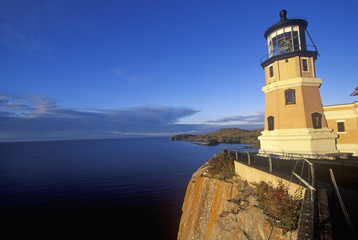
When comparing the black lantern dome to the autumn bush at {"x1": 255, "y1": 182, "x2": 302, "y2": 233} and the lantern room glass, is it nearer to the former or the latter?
the lantern room glass

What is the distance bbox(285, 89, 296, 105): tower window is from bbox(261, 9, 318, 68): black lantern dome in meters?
4.14

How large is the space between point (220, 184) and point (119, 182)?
101 feet

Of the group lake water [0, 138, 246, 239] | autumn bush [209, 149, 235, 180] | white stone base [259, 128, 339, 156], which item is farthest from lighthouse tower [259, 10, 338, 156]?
lake water [0, 138, 246, 239]

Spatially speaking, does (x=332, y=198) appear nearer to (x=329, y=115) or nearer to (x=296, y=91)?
(x=296, y=91)

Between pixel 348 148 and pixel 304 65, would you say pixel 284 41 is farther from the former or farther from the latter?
pixel 348 148

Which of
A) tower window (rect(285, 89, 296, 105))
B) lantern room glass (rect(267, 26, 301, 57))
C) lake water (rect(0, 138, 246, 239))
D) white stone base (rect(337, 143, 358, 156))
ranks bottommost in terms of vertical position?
lake water (rect(0, 138, 246, 239))

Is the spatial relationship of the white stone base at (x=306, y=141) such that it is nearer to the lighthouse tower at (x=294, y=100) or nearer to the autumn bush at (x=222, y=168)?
the lighthouse tower at (x=294, y=100)

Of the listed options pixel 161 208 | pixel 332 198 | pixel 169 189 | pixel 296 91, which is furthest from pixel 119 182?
pixel 332 198

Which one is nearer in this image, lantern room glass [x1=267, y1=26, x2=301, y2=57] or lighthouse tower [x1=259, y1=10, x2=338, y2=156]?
lighthouse tower [x1=259, y1=10, x2=338, y2=156]

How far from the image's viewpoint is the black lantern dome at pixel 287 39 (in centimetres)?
2178

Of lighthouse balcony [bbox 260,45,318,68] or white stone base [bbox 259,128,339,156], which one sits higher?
lighthouse balcony [bbox 260,45,318,68]

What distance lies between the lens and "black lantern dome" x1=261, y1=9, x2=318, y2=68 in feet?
71.5

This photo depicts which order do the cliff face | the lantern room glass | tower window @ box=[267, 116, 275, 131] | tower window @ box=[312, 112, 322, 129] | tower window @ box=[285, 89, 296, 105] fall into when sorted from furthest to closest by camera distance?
tower window @ box=[267, 116, 275, 131] → the lantern room glass → tower window @ box=[285, 89, 296, 105] → tower window @ box=[312, 112, 322, 129] → the cliff face

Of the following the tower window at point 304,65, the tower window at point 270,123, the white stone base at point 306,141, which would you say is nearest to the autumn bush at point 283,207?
the white stone base at point 306,141
